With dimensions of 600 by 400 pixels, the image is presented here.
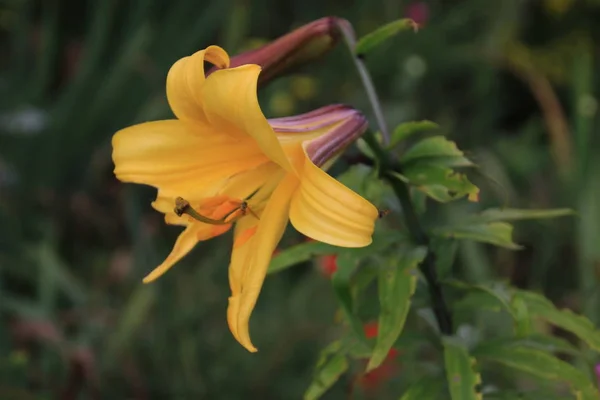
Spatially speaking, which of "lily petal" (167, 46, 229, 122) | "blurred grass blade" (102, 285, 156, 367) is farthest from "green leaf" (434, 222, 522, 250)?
"blurred grass blade" (102, 285, 156, 367)

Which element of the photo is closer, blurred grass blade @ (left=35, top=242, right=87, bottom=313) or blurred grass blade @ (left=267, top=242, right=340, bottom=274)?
blurred grass blade @ (left=267, top=242, right=340, bottom=274)

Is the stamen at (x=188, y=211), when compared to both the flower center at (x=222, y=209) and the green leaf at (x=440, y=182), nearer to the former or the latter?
the flower center at (x=222, y=209)

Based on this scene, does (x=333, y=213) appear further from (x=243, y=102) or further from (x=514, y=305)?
(x=514, y=305)

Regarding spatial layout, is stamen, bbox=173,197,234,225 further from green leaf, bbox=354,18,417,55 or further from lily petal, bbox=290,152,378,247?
green leaf, bbox=354,18,417,55

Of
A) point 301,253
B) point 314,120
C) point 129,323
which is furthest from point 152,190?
point 314,120

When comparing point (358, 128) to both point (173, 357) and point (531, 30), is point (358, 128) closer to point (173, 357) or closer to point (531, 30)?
point (173, 357)

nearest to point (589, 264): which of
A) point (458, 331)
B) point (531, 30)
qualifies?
point (458, 331)
